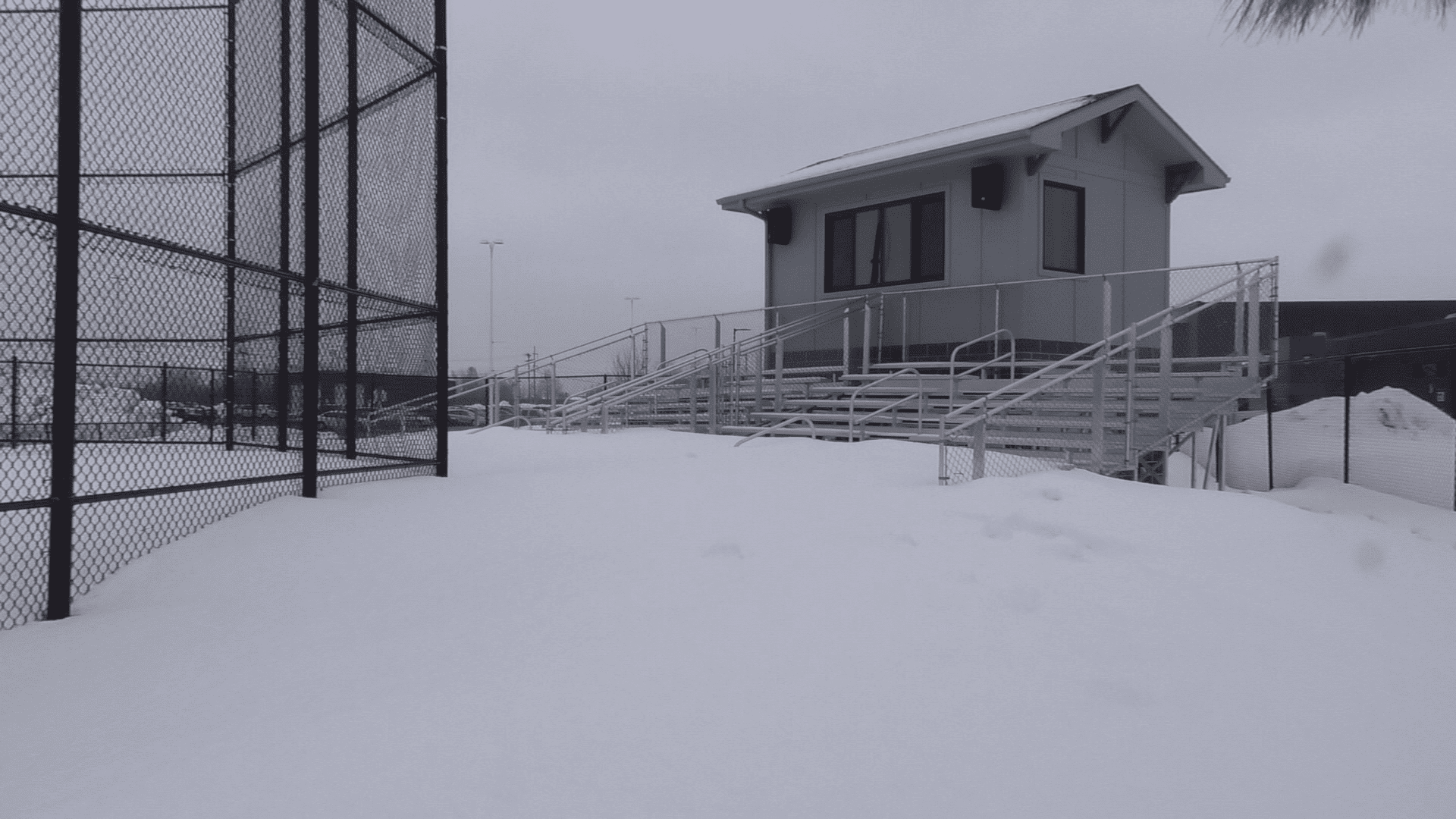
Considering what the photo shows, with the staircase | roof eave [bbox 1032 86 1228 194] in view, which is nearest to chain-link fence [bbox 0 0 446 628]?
the staircase

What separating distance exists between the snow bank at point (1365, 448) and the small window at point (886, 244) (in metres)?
4.97

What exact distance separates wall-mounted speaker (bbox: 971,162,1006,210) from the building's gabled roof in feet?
0.88

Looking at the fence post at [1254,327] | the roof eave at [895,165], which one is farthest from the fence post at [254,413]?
the fence post at [1254,327]

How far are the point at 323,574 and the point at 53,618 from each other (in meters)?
1.10

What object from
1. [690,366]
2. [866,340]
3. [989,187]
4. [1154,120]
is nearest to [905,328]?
[866,340]

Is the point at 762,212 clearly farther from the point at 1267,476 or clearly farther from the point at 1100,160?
the point at 1267,476

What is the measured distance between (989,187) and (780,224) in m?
4.02

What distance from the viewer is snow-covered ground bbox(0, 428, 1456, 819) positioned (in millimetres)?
2738

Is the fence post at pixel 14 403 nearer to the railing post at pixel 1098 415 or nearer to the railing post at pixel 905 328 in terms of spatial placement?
the railing post at pixel 1098 415

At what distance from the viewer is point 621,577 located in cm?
469

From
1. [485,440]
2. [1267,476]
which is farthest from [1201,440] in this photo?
[485,440]

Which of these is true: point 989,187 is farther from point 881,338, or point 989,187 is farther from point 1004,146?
point 881,338

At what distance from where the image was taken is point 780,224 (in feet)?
51.0

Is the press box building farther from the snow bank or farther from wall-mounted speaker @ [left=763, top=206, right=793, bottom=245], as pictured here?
the snow bank
